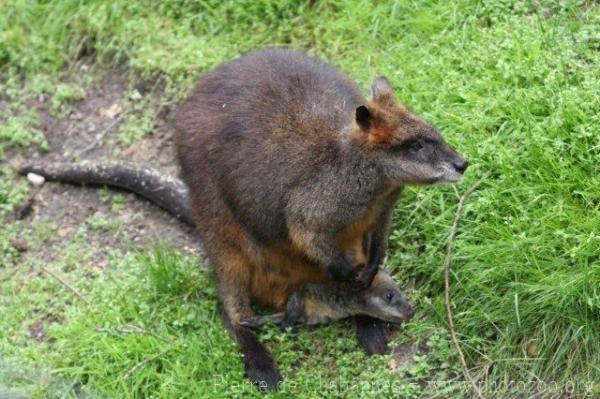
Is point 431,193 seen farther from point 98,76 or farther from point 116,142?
point 98,76

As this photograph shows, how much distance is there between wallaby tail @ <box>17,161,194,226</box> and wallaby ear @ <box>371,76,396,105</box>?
150 centimetres

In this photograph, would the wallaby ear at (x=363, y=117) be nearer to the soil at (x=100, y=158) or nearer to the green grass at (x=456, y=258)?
the green grass at (x=456, y=258)

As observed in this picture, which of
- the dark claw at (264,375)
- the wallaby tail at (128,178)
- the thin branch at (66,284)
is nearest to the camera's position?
the dark claw at (264,375)

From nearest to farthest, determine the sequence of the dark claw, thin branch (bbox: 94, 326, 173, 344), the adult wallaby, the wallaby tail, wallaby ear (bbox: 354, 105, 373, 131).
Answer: wallaby ear (bbox: 354, 105, 373, 131), the adult wallaby, the dark claw, thin branch (bbox: 94, 326, 173, 344), the wallaby tail

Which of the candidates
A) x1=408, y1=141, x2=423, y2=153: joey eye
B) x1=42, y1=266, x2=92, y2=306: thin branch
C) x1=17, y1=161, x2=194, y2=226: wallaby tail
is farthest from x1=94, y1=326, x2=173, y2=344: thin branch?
x1=408, y1=141, x2=423, y2=153: joey eye

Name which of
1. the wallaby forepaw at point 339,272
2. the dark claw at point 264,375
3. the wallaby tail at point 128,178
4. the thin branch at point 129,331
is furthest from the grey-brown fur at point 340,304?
the wallaby tail at point 128,178

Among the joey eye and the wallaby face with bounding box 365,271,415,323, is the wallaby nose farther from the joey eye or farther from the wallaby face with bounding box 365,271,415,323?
the wallaby face with bounding box 365,271,415,323

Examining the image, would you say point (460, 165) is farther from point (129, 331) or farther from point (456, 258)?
point (129, 331)

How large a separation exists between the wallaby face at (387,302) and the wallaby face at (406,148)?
617 millimetres

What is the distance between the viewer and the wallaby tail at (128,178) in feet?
20.6

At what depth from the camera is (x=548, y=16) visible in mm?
6199

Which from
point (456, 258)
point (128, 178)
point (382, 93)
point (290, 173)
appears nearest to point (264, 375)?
point (290, 173)

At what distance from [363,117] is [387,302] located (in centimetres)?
97

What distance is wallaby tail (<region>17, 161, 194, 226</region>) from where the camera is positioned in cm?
628
